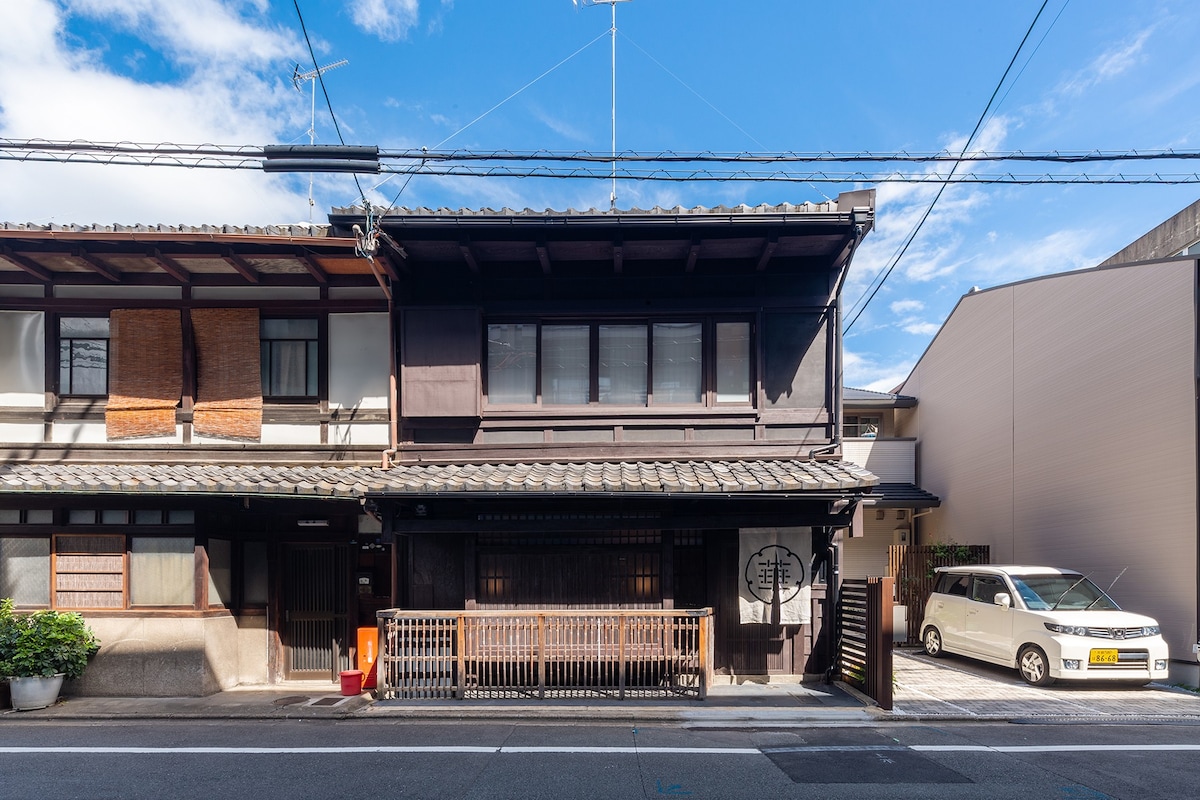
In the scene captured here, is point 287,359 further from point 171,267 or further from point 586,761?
point 586,761

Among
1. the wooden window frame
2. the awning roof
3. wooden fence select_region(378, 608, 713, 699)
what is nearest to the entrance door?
wooden fence select_region(378, 608, 713, 699)

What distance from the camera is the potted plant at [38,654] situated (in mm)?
8312

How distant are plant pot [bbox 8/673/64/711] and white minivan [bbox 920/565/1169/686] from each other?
1407 centimetres

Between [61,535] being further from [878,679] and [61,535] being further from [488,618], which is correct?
[878,679]

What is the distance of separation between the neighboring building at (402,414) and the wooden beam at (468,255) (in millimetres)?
84

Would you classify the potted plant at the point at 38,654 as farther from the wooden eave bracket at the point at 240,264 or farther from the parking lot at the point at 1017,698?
the parking lot at the point at 1017,698

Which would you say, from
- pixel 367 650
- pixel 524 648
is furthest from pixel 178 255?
pixel 524 648

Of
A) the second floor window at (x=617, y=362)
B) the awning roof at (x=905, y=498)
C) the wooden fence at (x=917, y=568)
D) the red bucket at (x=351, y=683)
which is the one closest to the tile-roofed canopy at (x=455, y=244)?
the second floor window at (x=617, y=362)

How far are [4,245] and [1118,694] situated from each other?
17488mm

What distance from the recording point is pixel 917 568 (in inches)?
527

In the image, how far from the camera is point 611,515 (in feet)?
30.2

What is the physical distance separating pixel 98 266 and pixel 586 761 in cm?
1007

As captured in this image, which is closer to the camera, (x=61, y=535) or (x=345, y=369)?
(x=61, y=535)

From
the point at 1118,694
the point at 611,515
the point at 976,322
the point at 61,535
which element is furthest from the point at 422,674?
the point at 976,322
